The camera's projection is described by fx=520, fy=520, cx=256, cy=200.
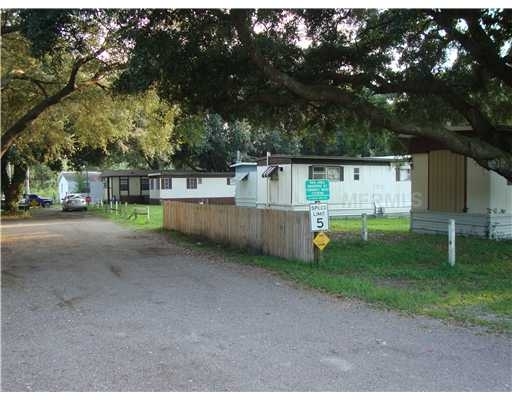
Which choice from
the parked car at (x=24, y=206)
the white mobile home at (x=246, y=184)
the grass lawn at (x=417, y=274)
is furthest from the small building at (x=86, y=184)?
the grass lawn at (x=417, y=274)

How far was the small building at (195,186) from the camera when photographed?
132 feet

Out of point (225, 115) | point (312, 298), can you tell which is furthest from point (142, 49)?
point (312, 298)

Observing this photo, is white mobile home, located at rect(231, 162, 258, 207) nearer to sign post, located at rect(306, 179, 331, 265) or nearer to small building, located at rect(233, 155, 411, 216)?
small building, located at rect(233, 155, 411, 216)

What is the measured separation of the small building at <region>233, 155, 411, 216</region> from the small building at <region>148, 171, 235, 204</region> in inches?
517

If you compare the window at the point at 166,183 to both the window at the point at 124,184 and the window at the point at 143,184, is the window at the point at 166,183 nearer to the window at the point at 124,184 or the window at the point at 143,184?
the window at the point at 143,184

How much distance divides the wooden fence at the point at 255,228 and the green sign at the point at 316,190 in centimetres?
39

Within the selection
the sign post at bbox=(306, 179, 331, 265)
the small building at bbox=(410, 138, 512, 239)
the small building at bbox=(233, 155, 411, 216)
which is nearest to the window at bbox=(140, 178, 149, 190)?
the small building at bbox=(233, 155, 411, 216)

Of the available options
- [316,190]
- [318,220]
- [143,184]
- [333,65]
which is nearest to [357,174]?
[333,65]

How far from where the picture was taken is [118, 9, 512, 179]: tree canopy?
10555 mm

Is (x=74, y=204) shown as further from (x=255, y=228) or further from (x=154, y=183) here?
(x=255, y=228)

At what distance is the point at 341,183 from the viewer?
25.0m

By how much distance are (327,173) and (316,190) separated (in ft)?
46.5

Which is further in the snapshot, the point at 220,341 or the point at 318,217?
the point at 318,217

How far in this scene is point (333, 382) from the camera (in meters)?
4.35
